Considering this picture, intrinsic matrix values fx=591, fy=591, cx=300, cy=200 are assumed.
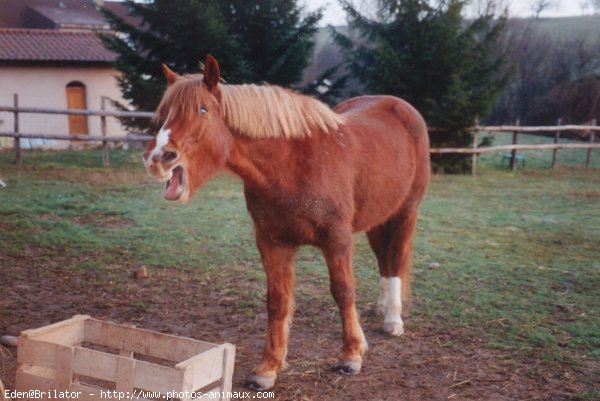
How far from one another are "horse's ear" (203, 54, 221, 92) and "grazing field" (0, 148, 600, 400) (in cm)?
173

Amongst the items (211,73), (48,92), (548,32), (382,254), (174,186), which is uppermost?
(548,32)

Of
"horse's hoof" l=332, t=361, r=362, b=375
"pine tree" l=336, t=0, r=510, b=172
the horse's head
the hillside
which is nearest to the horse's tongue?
the horse's head

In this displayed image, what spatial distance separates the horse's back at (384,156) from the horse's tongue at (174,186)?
1244 mm

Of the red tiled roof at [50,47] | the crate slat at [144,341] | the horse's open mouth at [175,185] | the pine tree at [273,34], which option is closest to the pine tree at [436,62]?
the pine tree at [273,34]

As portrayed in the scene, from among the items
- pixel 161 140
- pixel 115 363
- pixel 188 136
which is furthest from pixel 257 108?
pixel 115 363

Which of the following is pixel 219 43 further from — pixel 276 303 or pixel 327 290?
pixel 276 303

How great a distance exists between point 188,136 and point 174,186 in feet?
0.85

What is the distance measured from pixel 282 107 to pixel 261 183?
17.4 inches

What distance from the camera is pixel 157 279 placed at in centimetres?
544

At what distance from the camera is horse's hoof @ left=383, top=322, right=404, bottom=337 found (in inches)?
167

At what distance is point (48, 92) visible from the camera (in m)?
19.1

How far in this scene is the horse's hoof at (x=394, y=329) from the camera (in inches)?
167

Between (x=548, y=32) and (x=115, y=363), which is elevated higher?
(x=548, y=32)

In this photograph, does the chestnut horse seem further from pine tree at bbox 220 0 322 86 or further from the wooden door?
the wooden door
